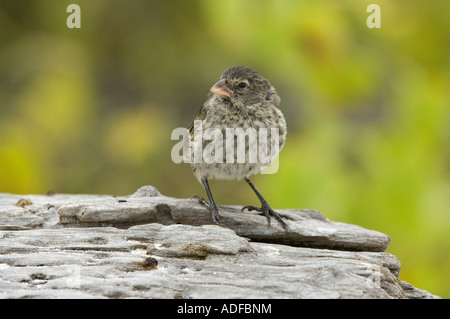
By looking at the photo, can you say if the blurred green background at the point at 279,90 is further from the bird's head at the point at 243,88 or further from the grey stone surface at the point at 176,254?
the grey stone surface at the point at 176,254

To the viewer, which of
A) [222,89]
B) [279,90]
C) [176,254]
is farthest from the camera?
[279,90]

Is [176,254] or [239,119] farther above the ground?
[239,119]

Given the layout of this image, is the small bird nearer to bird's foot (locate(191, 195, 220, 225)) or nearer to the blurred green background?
bird's foot (locate(191, 195, 220, 225))

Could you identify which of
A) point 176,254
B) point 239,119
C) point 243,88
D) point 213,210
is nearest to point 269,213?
point 213,210

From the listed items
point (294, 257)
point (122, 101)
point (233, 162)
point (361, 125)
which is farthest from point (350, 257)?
point (122, 101)

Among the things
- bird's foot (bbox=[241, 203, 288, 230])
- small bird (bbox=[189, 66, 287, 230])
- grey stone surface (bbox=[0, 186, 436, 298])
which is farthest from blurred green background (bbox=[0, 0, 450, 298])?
grey stone surface (bbox=[0, 186, 436, 298])

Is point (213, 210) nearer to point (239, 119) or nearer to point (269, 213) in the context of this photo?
point (269, 213)
